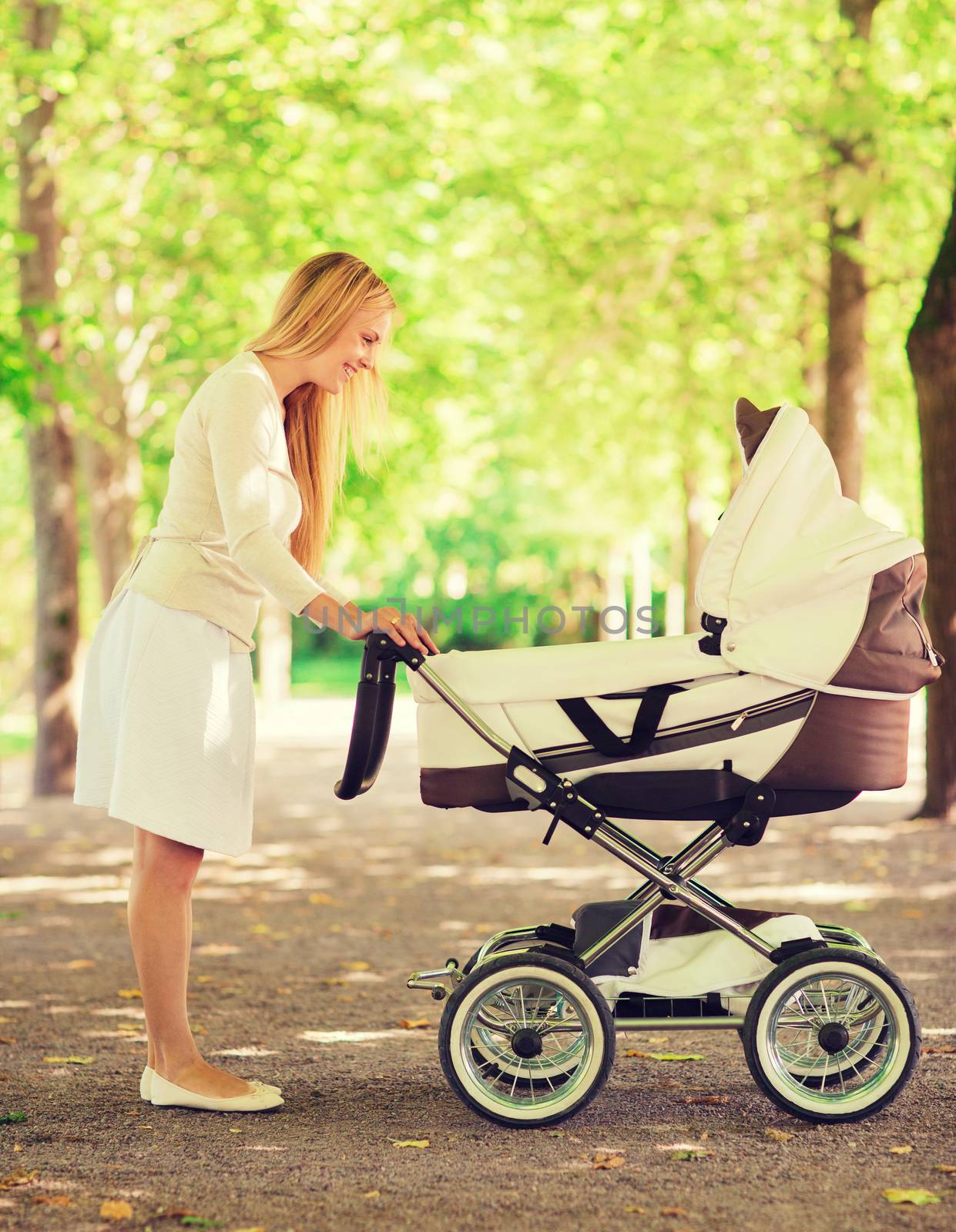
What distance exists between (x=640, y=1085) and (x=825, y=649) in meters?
1.36

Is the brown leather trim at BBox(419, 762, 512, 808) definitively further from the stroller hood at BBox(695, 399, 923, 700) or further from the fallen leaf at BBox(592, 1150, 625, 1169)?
the fallen leaf at BBox(592, 1150, 625, 1169)

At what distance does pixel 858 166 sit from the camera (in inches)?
460

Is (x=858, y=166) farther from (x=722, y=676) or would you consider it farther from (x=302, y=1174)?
(x=302, y=1174)

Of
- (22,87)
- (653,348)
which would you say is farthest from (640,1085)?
(653,348)

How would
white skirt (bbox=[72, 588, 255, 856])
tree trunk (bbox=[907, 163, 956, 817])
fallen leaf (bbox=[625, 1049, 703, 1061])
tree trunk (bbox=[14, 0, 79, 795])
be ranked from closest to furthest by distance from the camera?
white skirt (bbox=[72, 588, 255, 856]) < fallen leaf (bbox=[625, 1049, 703, 1061]) < tree trunk (bbox=[907, 163, 956, 817]) < tree trunk (bbox=[14, 0, 79, 795])

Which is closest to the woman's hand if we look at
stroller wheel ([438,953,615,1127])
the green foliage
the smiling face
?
the smiling face

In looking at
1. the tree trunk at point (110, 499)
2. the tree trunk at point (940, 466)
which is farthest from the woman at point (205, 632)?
the tree trunk at point (110, 499)

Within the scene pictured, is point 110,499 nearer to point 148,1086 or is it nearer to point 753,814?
point 148,1086

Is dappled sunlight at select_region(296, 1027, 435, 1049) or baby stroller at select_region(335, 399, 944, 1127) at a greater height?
baby stroller at select_region(335, 399, 944, 1127)

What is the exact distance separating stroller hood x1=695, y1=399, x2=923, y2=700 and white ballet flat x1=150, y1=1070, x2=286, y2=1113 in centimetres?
166

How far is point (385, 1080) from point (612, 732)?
129 centimetres

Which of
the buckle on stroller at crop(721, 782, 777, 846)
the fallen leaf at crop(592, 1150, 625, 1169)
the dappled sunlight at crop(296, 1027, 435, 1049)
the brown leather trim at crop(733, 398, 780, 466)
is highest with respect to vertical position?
the brown leather trim at crop(733, 398, 780, 466)

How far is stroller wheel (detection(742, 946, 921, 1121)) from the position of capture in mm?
3760

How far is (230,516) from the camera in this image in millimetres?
3768
